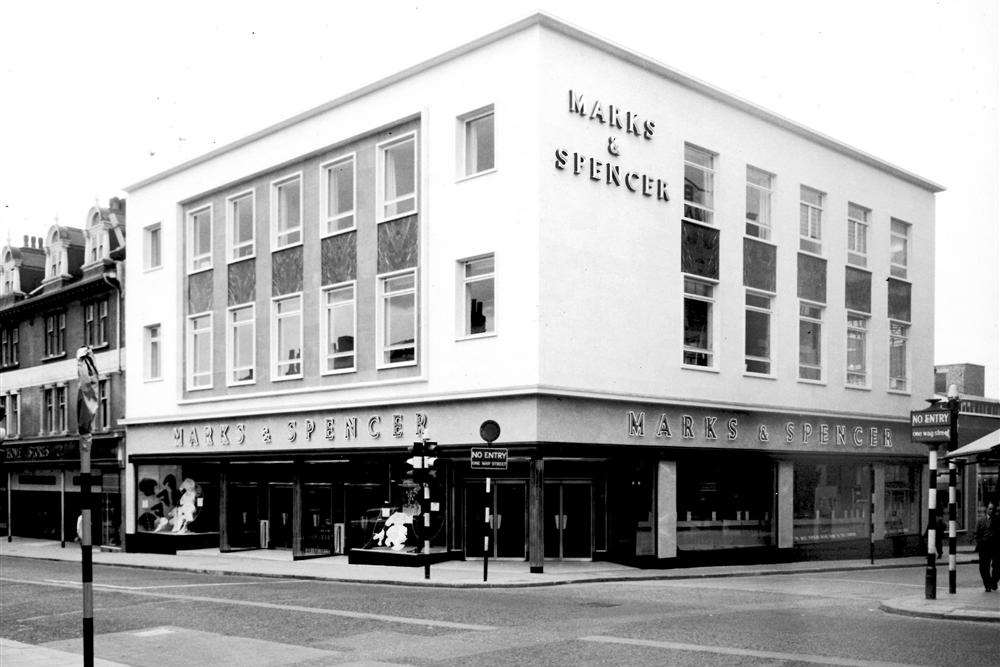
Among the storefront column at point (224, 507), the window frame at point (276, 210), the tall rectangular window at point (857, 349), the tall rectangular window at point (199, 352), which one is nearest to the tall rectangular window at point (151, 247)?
the tall rectangular window at point (199, 352)

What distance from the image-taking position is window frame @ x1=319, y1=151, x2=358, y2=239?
2988 cm

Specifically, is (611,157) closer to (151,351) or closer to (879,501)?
(879,501)

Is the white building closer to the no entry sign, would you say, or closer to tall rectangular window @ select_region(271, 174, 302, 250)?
tall rectangular window @ select_region(271, 174, 302, 250)

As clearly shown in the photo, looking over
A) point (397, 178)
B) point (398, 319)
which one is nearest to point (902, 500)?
point (398, 319)

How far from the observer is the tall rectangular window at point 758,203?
1203 inches

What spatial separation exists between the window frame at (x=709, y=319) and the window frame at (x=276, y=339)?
34.6 ft

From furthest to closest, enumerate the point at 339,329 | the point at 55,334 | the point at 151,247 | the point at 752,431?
the point at 55,334, the point at 151,247, the point at 339,329, the point at 752,431

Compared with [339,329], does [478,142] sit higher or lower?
higher

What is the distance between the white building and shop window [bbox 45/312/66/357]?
9407 millimetres

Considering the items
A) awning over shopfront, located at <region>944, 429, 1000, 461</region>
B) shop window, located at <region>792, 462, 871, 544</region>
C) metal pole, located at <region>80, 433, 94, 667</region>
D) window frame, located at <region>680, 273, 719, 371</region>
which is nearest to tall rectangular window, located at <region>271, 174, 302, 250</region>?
window frame, located at <region>680, 273, 719, 371</region>

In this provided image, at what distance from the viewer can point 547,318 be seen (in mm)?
24703

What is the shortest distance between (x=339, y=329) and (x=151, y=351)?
426 inches

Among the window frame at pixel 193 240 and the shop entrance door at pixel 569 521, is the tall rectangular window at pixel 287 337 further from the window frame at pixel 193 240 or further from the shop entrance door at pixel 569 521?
the shop entrance door at pixel 569 521

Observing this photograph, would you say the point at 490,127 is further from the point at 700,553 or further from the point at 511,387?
the point at 700,553
